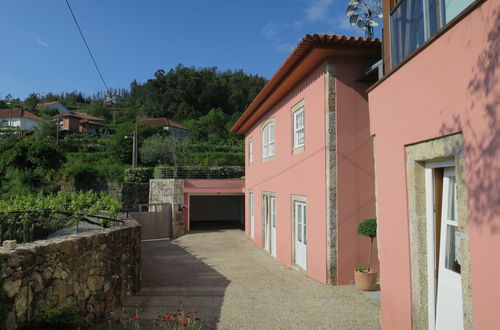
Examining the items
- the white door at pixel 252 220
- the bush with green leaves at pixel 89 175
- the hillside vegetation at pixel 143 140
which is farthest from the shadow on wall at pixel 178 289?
the bush with green leaves at pixel 89 175

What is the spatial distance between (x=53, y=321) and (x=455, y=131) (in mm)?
4383

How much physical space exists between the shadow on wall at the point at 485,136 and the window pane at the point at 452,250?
691 millimetres

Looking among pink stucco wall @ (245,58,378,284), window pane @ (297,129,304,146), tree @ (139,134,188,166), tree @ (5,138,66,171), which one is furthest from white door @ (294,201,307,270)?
tree @ (139,134,188,166)

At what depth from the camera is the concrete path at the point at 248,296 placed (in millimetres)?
5648

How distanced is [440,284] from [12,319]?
4315mm

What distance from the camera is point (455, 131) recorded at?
11.0 ft

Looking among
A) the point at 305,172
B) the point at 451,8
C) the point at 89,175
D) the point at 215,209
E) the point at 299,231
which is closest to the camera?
the point at 451,8

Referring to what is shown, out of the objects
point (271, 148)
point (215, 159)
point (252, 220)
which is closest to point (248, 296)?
point (271, 148)

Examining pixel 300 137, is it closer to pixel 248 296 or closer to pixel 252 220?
pixel 248 296

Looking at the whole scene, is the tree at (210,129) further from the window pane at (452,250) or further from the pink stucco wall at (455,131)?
the window pane at (452,250)

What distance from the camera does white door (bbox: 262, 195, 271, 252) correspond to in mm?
12852

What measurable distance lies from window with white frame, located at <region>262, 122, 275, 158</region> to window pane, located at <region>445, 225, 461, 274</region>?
872cm

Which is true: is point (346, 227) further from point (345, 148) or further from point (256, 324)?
point (256, 324)

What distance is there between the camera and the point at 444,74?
137 inches
